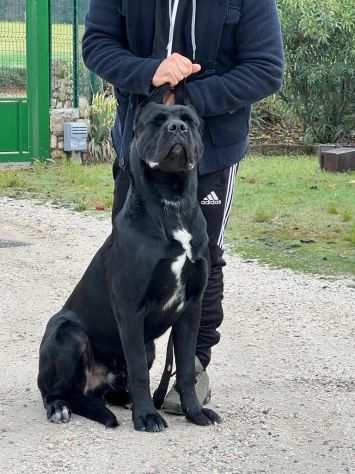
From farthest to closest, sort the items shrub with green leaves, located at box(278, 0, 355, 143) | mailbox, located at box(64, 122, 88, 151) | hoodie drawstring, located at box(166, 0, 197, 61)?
shrub with green leaves, located at box(278, 0, 355, 143) < mailbox, located at box(64, 122, 88, 151) < hoodie drawstring, located at box(166, 0, 197, 61)

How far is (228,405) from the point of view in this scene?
495cm

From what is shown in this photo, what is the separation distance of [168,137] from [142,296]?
67 cm

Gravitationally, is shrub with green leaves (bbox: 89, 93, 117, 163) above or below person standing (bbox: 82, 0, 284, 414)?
below

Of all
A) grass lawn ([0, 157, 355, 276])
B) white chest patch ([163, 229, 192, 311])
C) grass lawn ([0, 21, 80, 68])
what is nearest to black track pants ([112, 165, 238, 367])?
white chest patch ([163, 229, 192, 311])

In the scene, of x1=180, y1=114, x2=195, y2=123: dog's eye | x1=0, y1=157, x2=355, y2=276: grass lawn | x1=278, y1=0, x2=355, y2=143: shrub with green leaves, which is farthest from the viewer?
x1=278, y1=0, x2=355, y2=143: shrub with green leaves

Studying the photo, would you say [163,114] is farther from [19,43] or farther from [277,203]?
[19,43]

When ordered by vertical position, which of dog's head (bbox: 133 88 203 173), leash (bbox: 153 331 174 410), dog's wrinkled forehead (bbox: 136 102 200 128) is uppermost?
dog's wrinkled forehead (bbox: 136 102 200 128)

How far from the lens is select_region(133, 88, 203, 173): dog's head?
416 centimetres

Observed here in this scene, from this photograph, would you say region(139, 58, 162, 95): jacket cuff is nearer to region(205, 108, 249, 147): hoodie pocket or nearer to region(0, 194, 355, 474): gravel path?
region(205, 108, 249, 147): hoodie pocket

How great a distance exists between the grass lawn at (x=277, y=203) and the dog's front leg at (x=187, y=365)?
337cm

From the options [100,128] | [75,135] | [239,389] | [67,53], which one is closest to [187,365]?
[239,389]

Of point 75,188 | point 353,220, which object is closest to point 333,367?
point 353,220

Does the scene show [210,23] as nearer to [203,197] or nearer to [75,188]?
[203,197]

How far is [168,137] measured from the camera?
4.14 m
